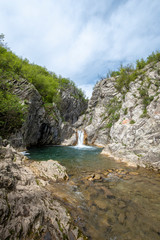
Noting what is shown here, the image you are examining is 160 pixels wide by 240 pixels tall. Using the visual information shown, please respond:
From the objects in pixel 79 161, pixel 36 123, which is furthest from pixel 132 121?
pixel 36 123

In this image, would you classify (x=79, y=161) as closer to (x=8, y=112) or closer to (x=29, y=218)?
(x=8, y=112)

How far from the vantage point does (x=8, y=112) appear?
1460 centimetres

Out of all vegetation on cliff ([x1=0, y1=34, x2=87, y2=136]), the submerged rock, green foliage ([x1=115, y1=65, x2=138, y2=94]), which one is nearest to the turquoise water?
the submerged rock

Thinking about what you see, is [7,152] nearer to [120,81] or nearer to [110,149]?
[110,149]

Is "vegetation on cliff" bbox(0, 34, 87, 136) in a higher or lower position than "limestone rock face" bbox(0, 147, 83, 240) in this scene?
higher

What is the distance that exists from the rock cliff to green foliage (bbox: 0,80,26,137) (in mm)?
15456

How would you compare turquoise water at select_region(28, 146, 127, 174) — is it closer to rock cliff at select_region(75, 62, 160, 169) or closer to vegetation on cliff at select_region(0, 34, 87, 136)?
rock cliff at select_region(75, 62, 160, 169)

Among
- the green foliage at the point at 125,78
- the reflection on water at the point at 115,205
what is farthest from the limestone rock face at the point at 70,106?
the reflection on water at the point at 115,205

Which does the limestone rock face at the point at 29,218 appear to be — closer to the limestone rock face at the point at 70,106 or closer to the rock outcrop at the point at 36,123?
the rock outcrop at the point at 36,123

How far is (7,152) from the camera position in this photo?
7.90 meters

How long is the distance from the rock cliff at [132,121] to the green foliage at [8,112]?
1546 centimetres

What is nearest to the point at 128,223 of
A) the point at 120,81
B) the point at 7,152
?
the point at 7,152

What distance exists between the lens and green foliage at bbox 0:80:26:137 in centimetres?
1361

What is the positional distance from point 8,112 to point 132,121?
20159 millimetres
